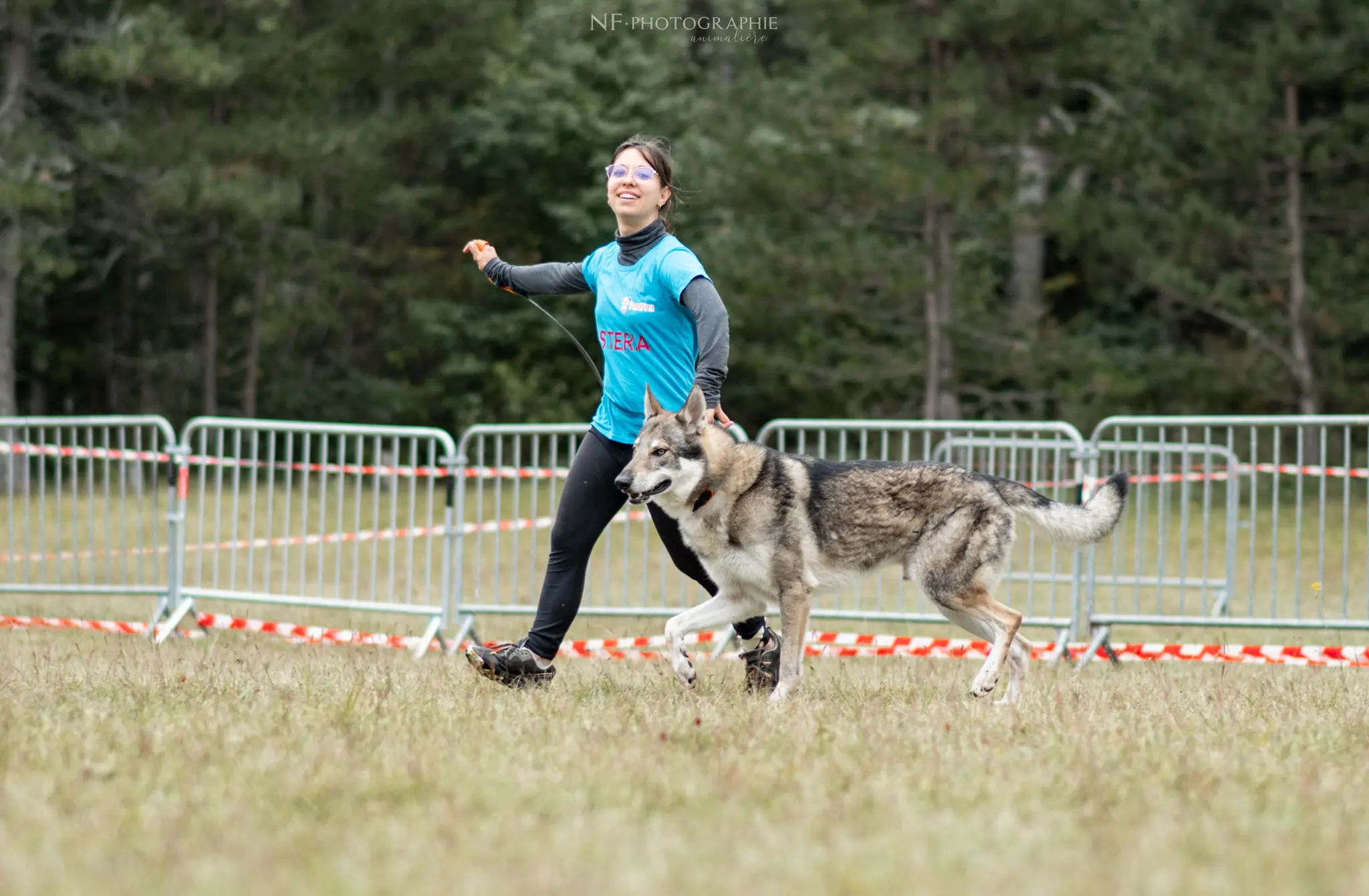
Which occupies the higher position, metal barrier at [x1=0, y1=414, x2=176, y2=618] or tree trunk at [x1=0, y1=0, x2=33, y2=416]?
tree trunk at [x1=0, y1=0, x2=33, y2=416]

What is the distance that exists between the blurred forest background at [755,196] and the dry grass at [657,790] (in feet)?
53.2

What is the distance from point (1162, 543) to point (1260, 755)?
541 centimetres

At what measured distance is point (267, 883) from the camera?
10.8 ft

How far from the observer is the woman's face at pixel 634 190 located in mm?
6445

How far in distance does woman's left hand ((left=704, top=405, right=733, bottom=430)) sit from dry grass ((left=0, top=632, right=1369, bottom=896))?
112 centimetres

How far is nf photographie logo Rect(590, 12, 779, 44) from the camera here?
27.4 m

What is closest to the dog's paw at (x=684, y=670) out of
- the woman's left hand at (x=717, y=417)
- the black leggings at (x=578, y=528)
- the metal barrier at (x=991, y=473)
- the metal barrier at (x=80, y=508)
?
the black leggings at (x=578, y=528)

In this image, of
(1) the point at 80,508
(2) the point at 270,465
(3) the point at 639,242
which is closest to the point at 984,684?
(3) the point at 639,242

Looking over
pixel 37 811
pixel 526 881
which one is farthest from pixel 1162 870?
pixel 37 811

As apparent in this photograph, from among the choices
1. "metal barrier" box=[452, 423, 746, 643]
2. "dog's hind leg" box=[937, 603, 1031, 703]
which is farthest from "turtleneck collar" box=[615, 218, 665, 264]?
"dog's hind leg" box=[937, 603, 1031, 703]

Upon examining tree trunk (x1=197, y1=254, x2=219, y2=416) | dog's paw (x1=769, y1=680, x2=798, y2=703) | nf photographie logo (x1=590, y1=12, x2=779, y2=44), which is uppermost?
nf photographie logo (x1=590, y1=12, x2=779, y2=44)

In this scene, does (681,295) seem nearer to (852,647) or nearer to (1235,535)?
(852,647)

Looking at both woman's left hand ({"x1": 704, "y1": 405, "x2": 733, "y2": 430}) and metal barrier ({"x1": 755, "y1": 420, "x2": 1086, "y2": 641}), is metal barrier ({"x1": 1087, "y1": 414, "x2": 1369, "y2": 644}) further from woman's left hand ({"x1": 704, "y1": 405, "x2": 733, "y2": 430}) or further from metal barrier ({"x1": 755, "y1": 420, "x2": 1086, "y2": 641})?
woman's left hand ({"x1": 704, "y1": 405, "x2": 733, "y2": 430})

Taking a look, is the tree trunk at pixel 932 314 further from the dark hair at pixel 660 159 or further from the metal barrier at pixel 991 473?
the dark hair at pixel 660 159
